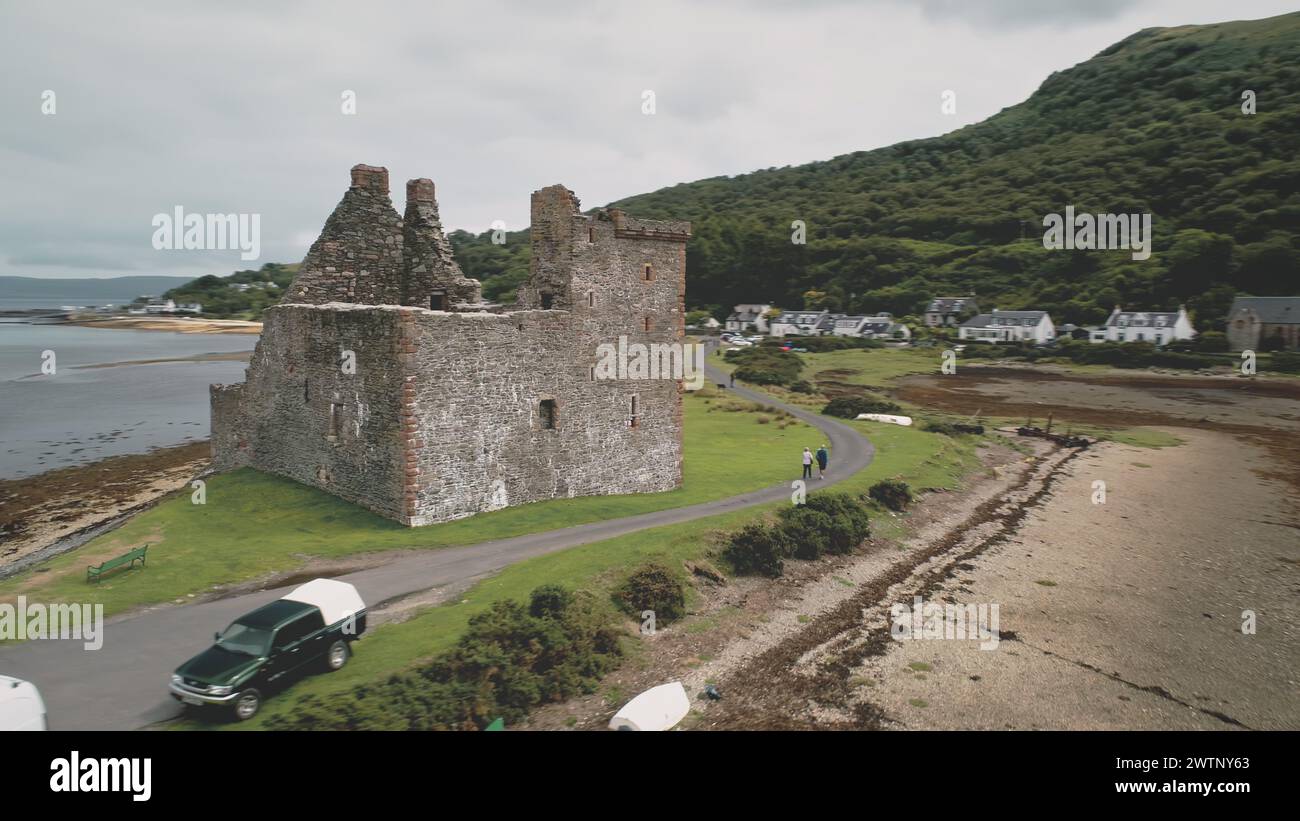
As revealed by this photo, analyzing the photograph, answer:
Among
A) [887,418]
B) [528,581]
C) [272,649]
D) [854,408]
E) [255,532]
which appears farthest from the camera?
[854,408]

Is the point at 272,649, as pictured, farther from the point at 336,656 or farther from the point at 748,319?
the point at 748,319

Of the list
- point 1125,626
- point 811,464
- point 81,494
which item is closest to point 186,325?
point 81,494

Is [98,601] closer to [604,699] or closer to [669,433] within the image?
[604,699]

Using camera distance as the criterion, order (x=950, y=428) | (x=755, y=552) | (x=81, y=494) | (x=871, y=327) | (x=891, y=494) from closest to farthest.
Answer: (x=755, y=552)
(x=891, y=494)
(x=81, y=494)
(x=950, y=428)
(x=871, y=327)

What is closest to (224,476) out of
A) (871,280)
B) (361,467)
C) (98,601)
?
(361,467)

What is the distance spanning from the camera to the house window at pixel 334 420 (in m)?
23.8

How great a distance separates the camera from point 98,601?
16484mm

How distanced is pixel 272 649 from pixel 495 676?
4.25 m

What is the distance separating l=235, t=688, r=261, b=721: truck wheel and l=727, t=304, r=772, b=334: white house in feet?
434

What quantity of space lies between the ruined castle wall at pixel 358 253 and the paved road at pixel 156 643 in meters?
11.2

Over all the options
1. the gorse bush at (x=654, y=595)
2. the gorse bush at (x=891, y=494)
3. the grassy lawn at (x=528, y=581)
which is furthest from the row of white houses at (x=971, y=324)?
the gorse bush at (x=654, y=595)

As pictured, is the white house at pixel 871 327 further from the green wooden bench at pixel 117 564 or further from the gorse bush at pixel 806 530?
the green wooden bench at pixel 117 564

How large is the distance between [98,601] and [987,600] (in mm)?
24268

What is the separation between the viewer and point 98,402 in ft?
226
